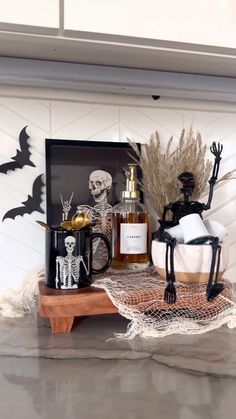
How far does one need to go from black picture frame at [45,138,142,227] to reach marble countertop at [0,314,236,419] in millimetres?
292

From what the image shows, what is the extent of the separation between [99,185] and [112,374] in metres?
0.48

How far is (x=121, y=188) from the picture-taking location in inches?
37.6

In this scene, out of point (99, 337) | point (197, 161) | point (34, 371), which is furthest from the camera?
point (197, 161)

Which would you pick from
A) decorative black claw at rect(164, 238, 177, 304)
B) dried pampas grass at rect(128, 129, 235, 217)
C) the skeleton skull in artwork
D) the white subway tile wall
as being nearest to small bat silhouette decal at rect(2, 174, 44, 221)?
the white subway tile wall

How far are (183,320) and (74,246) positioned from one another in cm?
25

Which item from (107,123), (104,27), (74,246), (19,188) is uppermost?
(104,27)

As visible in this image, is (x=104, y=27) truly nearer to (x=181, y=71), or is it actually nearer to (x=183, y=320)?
(x=181, y=71)

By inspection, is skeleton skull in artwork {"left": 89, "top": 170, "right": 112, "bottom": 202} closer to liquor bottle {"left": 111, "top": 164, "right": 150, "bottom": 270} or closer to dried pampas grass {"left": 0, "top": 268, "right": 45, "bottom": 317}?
liquor bottle {"left": 111, "top": 164, "right": 150, "bottom": 270}

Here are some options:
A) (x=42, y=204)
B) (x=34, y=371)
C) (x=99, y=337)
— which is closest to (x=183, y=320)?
(x=99, y=337)

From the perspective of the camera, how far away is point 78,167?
3.06 ft

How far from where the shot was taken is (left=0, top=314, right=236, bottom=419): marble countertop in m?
0.48

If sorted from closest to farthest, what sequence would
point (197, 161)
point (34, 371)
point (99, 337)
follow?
point (34, 371) → point (99, 337) → point (197, 161)

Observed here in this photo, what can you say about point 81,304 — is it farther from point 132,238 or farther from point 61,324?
point 132,238

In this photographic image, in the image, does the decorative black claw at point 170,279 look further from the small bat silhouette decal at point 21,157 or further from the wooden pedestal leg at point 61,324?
the small bat silhouette decal at point 21,157
